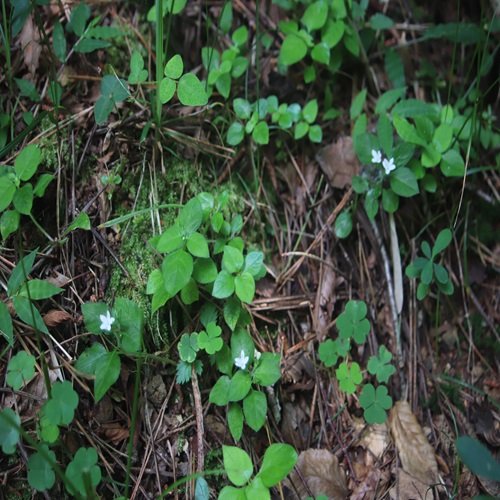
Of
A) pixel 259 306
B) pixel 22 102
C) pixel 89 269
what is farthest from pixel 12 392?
pixel 22 102

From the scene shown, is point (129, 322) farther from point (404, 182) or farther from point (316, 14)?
point (316, 14)

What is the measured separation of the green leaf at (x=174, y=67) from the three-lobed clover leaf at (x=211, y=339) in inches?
42.4

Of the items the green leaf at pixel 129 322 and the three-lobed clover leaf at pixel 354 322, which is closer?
the green leaf at pixel 129 322

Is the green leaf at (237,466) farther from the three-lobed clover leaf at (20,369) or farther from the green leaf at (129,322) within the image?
the three-lobed clover leaf at (20,369)

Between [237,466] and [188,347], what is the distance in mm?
521

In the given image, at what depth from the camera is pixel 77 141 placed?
229 centimetres

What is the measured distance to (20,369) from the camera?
1821 millimetres

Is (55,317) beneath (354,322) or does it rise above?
above

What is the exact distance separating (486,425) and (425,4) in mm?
2431

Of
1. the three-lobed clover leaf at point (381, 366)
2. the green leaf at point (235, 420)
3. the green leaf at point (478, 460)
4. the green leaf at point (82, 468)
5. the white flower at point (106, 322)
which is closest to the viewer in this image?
the green leaf at point (478, 460)

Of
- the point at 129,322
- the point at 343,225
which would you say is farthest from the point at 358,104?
the point at 129,322

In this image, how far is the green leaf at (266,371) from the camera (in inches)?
80.6

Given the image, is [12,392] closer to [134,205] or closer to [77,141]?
[134,205]

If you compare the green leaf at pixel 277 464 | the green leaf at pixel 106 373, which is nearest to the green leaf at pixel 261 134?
the green leaf at pixel 106 373
